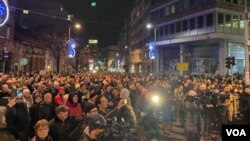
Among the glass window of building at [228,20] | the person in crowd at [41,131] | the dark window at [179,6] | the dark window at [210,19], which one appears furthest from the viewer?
the dark window at [179,6]

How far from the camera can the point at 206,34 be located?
142 ft

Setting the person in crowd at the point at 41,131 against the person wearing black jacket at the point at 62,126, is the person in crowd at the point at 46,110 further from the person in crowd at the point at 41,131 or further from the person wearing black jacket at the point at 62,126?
the person in crowd at the point at 41,131

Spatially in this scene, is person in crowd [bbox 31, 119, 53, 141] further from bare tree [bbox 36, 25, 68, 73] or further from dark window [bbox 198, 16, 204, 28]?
bare tree [bbox 36, 25, 68, 73]

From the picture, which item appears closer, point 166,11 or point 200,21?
point 200,21

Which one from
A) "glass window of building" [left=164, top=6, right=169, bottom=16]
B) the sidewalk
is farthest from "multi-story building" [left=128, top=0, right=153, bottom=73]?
the sidewalk

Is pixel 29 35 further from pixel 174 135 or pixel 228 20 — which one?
pixel 174 135

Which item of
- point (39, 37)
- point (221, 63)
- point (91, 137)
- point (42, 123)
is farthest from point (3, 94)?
point (39, 37)

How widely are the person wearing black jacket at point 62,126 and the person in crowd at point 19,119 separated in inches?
69.9

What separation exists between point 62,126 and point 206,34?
3861 cm

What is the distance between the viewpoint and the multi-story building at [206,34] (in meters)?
42.4

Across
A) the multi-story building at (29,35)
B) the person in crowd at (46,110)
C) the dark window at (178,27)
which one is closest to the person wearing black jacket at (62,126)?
the person in crowd at (46,110)

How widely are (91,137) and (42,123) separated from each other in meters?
1.09

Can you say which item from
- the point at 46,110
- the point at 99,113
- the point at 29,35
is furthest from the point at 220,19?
the point at 99,113

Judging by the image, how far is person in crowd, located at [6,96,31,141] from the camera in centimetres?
817
